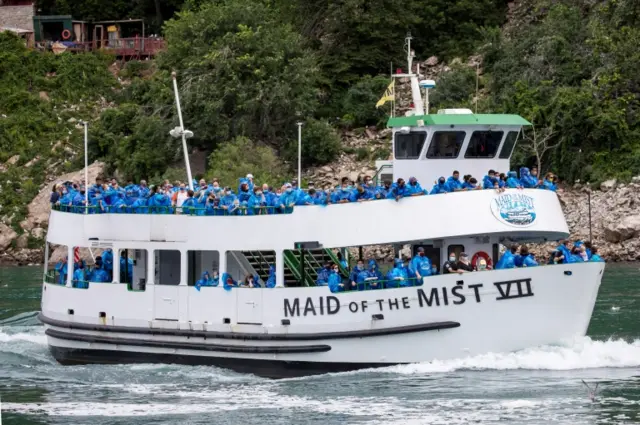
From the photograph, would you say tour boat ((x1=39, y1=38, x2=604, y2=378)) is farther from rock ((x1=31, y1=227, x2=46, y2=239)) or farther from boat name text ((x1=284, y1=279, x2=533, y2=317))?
rock ((x1=31, y1=227, x2=46, y2=239))

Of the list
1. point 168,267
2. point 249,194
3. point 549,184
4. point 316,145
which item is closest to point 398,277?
point 549,184

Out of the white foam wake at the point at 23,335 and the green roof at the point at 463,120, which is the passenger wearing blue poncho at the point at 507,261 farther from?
the white foam wake at the point at 23,335

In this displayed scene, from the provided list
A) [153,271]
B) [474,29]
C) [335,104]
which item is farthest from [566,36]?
[153,271]

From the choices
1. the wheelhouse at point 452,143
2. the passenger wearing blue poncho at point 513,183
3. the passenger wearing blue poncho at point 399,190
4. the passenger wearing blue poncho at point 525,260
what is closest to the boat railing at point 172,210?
the passenger wearing blue poncho at point 399,190

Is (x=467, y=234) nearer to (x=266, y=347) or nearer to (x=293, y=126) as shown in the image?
(x=266, y=347)

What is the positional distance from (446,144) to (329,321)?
445cm

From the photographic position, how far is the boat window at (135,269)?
30344 mm

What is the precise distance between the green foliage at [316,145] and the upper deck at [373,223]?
29.8m

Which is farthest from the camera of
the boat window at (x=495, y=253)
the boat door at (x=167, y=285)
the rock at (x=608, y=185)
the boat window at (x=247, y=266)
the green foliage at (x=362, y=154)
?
the green foliage at (x=362, y=154)

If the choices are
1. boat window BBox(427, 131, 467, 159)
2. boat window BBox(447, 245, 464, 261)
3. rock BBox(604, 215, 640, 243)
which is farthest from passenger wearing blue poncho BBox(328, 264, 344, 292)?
rock BBox(604, 215, 640, 243)

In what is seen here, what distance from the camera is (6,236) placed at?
60062mm

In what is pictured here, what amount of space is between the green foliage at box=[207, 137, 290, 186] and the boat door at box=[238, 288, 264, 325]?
25.3 m

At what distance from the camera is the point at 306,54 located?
6088cm

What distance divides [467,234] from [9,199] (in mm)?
39615
